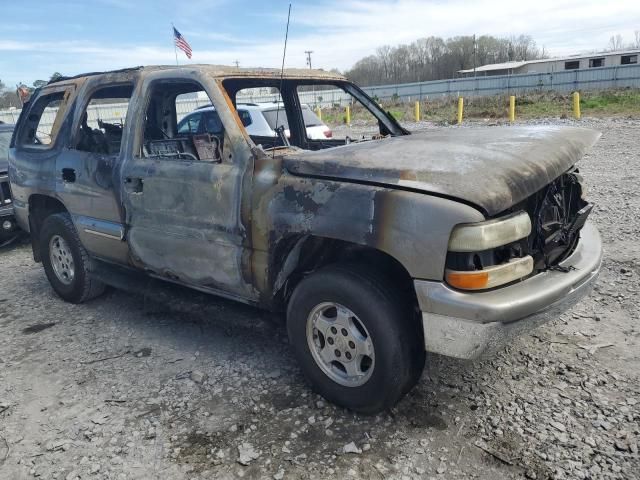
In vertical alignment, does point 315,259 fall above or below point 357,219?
below

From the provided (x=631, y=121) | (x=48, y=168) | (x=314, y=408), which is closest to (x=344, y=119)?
(x=631, y=121)

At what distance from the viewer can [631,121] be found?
1608cm

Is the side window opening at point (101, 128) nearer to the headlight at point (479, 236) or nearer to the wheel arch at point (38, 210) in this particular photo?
the wheel arch at point (38, 210)

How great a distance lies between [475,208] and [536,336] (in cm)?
171

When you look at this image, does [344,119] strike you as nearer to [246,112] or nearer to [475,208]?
[246,112]

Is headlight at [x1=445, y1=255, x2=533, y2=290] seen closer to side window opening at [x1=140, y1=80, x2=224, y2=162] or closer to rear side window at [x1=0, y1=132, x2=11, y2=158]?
side window opening at [x1=140, y1=80, x2=224, y2=162]

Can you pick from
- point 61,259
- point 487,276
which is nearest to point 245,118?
point 61,259

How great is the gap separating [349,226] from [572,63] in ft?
200

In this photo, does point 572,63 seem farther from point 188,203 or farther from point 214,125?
point 188,203

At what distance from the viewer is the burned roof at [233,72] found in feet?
11.0

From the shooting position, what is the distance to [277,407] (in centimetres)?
295

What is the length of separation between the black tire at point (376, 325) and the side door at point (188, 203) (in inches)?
22.4

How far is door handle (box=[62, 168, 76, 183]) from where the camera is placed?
4141 millimetres

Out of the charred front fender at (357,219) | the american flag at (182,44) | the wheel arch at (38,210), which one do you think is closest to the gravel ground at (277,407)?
the charred front fender at (357,219)
